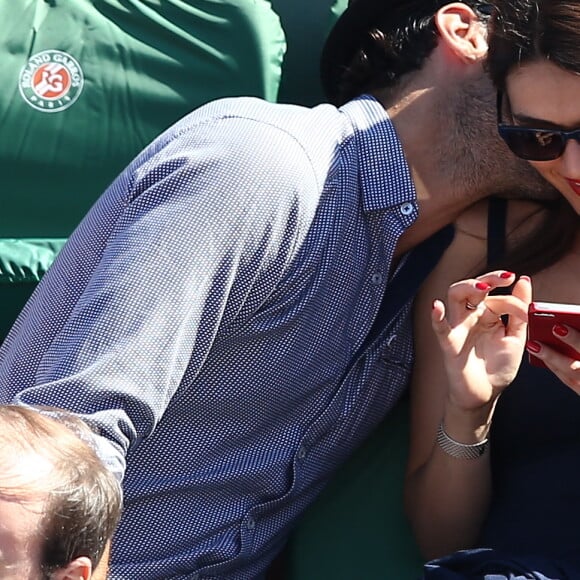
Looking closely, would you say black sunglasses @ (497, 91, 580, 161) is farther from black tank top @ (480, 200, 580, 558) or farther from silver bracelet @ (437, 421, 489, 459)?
silver bracelet @ (437, 421, 489, 459)

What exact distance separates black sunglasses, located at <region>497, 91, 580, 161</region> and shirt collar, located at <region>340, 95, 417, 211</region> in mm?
197

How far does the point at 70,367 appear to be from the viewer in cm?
184

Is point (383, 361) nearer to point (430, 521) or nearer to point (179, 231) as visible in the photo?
point (430, 521)

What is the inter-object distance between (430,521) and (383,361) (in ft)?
1.07

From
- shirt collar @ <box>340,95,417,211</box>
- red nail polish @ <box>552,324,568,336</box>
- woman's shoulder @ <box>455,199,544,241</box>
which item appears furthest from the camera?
woman's shoulder @ <box>455,199,544,241</box>

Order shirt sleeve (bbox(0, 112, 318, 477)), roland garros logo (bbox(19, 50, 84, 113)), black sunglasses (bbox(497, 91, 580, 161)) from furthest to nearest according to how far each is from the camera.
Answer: roland garros logo (bbox(19, 50, 84, 113))
black sunglasses (bbox(497, 91, 580, 161))
shirt sleeve (bbox(0, 112, 318, 477))

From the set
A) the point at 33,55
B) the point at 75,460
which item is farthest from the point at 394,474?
the point at 33,55

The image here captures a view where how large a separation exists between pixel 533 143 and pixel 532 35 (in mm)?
184

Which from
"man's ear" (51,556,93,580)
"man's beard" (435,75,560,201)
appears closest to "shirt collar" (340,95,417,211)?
"man's beard" (435,75,560,201)

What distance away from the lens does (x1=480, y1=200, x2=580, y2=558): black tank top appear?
220 centimetres

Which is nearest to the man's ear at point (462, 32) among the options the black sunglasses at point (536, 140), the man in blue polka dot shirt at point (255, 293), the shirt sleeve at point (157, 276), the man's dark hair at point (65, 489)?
the man in blue polka dot shirt at point (255, 293)

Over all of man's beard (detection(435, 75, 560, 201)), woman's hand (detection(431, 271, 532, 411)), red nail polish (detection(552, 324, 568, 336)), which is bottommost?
woman's hand (detection(431, 271, 532, 411))

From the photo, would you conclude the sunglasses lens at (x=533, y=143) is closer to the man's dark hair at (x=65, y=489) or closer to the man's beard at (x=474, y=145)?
the man's beard at (x=474, y=145)

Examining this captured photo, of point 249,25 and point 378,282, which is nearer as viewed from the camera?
point 378,282
